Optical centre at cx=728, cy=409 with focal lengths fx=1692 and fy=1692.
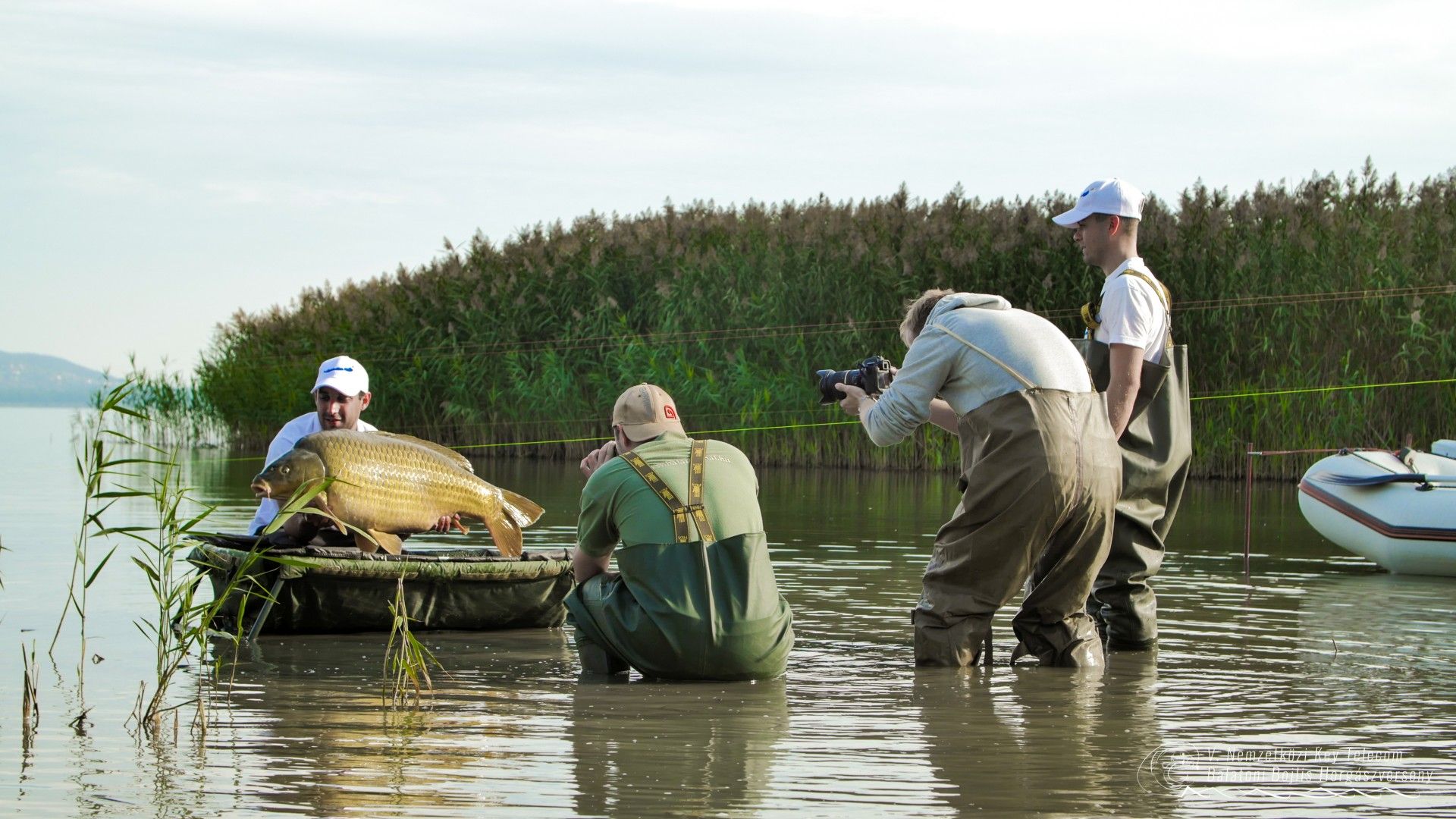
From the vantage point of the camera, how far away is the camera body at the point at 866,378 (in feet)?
22.5

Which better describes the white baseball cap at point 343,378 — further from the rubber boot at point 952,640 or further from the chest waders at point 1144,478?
the chest waders at point 1144,478

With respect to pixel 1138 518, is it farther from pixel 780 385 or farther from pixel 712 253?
pixel 712 253

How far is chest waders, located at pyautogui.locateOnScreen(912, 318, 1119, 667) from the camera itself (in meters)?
6.17

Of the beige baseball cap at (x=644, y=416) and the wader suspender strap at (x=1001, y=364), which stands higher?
the wader suspender strap at (x=1001, y=364)

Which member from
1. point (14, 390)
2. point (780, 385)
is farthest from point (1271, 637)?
point (14, 390)

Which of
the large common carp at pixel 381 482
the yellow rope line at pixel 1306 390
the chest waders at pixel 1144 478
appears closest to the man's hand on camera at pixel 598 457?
the large common carp at pixel 381 482

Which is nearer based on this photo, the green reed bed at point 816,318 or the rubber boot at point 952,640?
the rubber boot at point 952,640

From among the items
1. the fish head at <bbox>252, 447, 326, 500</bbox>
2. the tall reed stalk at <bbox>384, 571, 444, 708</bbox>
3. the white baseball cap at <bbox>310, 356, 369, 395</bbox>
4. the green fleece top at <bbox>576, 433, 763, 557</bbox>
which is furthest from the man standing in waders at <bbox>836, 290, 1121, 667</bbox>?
the white baseball cap at <bbox>310, 356, 369, 395</bbox>

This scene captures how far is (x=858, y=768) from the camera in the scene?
16.1 feet

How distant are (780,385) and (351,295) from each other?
9257 mm

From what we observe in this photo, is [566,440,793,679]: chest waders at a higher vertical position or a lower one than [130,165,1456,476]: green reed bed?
lower

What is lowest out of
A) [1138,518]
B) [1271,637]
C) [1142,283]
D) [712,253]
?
[1271,637]

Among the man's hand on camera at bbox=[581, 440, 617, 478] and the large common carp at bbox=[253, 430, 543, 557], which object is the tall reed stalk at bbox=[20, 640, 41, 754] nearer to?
the large common carp at bbox=[253, 430, 543, 557]

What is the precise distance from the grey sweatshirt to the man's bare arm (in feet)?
0.99
